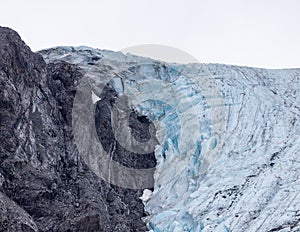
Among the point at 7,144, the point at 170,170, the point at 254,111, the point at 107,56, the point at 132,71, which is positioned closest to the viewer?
the point at 7,144

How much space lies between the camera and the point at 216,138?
12.9 m

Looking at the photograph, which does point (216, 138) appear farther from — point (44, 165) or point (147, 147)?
point (44, 165)

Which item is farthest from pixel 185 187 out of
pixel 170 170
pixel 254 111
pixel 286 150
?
pixel 254 111

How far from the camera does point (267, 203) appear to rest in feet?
33.4

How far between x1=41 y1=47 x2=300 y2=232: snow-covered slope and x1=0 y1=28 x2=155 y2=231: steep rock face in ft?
3.38

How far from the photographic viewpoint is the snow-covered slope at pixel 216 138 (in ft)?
34.0

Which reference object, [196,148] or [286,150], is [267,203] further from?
[196,148]

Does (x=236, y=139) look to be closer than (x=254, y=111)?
Yes

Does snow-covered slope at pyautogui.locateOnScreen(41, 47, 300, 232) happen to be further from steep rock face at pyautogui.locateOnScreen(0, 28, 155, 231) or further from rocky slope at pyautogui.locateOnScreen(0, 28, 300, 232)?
steep rock face at pyautogui.locateOnScreen(0, 28, 155, 231)

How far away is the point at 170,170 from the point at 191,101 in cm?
283

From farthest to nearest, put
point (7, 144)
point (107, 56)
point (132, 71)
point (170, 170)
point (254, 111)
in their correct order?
1. point (107, 56)
2. point (132, 71)
3. point (254, 111)
4. point (170, 170)
5. point (7, 144)

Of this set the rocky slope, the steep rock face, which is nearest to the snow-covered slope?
the rocky slope

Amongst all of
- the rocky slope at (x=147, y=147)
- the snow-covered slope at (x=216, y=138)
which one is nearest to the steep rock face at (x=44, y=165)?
the rocky slope at (x=147, y=147)

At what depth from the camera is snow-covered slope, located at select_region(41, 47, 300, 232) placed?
10.4 m
